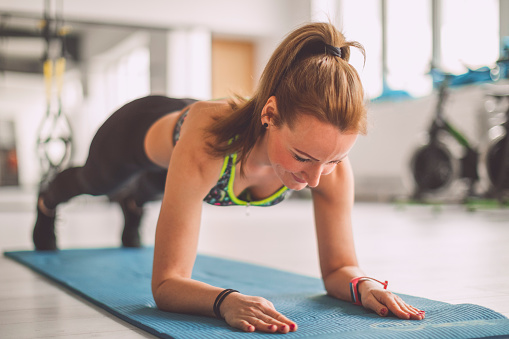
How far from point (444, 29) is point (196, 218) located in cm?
572

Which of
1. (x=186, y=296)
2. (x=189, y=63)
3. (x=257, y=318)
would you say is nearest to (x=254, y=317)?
(x=257, y=318)

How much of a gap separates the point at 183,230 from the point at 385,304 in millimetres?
471

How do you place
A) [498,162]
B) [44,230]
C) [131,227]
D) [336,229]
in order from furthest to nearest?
[498,162] → [131,227] → [44,230] → [336,229]

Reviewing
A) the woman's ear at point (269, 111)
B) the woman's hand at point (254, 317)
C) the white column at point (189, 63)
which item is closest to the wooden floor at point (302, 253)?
the woman's hand at point (254, 317)

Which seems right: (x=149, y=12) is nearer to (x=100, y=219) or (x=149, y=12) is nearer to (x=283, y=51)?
(x=100, y=219)

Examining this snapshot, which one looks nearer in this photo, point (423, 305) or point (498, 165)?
point (423, 305)

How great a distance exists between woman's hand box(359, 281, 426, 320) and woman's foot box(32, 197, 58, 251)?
1.61m

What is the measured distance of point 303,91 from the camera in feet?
3.82

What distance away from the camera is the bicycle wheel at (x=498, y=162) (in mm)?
4336

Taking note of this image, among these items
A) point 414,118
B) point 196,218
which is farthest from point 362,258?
point 414,118

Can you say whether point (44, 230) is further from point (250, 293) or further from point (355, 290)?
point (355, 290)

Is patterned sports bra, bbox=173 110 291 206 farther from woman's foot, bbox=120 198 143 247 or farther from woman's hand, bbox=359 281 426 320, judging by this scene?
woman's foot, bbox=120 198 143 247

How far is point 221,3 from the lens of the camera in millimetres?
8289

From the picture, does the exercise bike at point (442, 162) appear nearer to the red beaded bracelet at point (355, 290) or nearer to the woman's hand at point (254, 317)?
the red beaded bracelet at point (355, 290)
